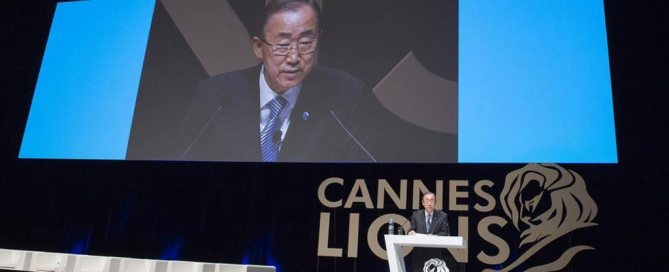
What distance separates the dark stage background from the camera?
488 cm

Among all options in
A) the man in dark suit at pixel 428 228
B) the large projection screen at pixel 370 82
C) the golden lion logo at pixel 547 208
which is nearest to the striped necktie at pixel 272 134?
the large projection screen at pixel 370 82

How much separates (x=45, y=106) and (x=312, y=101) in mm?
3158

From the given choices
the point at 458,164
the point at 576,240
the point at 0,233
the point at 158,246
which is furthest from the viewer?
the point at 0,233

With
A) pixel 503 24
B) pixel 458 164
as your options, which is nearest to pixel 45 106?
pixel 458 164

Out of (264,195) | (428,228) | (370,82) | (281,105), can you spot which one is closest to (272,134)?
(281,105)

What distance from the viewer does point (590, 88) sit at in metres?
5.02

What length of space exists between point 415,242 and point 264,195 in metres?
2.37

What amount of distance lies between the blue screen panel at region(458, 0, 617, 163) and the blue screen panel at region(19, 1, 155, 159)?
11.7 ft

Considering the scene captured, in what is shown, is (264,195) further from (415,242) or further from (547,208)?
(547,208)

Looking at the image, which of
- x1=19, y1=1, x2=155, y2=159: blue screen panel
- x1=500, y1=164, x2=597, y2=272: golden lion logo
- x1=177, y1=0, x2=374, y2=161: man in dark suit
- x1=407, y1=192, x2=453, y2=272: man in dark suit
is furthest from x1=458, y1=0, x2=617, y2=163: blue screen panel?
x1=19, y1=1, x2=155, y2=159: blue screen panel

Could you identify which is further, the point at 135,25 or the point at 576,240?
the point at 135,25

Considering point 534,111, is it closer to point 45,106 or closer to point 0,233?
point 45,106

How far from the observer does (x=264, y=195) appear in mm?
5762

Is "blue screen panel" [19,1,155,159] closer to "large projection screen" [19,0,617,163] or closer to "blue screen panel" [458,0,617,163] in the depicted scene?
"large projection screen" [19,0,617,163]
